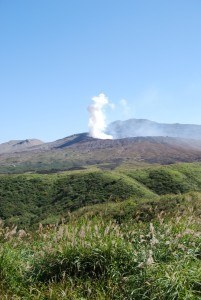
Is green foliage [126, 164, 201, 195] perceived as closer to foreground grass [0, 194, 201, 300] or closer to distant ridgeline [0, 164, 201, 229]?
distant ridgeline [0, 164, 201, 229]

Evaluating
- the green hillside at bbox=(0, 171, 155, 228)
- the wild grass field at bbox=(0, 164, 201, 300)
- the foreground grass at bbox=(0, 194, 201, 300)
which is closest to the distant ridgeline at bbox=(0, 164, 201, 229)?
the green hillside at bbox=(0, 171, 155, 228)

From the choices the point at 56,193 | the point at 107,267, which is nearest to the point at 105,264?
the point at 107,267

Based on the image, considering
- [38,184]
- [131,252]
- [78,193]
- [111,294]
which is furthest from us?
[38,184]

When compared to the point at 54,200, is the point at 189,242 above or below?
above

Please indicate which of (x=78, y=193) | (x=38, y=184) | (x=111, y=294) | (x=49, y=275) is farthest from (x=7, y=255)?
(x=38, y=184)

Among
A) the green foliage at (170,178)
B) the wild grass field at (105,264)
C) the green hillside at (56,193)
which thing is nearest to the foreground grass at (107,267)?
the wild grass field at (105,264)

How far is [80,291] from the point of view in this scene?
8445 millimetres

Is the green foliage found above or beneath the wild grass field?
beneath

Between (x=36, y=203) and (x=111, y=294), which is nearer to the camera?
(x=111, y=294)

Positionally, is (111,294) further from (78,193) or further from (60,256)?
(78,193)

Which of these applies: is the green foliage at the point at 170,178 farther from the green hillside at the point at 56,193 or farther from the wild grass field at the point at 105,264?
the wild grass field at the point at 105,264

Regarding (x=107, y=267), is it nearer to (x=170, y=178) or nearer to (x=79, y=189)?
(x=79, y=189)

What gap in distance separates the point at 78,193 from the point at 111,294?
55.4 m

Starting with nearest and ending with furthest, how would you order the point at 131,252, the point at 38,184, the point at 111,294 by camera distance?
the point at 111,294 < the point at 131,252 < the point at 38,184
